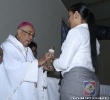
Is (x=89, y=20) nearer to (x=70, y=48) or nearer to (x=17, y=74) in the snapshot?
(x=70, y=48)

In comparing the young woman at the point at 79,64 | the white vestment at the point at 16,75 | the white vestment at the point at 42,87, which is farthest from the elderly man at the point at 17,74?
the young woman at the point at 79,64

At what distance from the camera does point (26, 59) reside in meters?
2.41

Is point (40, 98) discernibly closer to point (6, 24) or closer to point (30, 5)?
point (6, 24)

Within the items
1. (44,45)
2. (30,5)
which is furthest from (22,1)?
(44,45)

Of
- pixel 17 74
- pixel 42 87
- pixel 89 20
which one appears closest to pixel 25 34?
pixel 17 74

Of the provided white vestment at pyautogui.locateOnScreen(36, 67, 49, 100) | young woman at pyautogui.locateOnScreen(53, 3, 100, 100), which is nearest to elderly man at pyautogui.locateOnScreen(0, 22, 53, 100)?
white vestment at pyautogui.locateOnScreen(36, 67, 49, 100)

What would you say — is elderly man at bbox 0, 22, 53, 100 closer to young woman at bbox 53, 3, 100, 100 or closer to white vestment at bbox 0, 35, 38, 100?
white vestment at bbox 0, 35, 38, 100

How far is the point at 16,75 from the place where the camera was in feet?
7.09

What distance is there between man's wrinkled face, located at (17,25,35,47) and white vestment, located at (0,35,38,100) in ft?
0.56

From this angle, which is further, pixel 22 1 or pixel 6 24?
pixel 22 1

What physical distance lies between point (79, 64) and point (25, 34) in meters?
1.01

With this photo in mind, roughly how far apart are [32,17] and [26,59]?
2.57 meters

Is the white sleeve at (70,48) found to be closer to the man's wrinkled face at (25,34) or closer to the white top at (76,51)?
the white top at (76,51)

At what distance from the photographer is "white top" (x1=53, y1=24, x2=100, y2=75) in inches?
61.9
